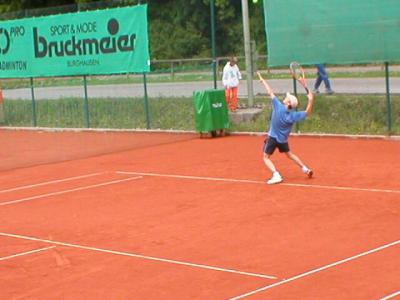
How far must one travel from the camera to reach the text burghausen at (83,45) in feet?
76.6

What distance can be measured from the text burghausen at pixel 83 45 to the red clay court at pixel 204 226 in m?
5.63

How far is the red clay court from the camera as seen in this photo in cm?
804

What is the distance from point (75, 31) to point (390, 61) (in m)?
A: 9.77

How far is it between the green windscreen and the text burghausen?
4.40 m

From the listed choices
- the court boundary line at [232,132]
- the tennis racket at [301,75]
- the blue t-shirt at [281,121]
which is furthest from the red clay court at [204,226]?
the tennis racket at [301,75]

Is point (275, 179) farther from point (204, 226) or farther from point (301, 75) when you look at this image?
point (301, 75)

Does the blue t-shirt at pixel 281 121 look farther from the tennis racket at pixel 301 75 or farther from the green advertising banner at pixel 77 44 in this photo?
the green advertising banner at pixel 77 44

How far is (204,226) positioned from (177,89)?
59.8ft

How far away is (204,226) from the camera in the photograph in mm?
10625

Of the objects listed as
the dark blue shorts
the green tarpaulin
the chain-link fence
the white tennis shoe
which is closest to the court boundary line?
the chain-link fence

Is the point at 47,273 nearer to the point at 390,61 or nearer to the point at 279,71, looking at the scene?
the point at 390,61

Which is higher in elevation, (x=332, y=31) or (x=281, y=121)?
(x=332, y=31)

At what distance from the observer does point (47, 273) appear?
884 cm

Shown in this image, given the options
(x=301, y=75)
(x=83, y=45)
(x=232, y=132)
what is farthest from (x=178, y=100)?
→ (x=301, y=75)
